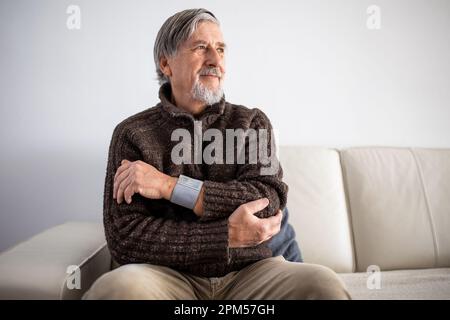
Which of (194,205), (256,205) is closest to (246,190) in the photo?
(256,205)

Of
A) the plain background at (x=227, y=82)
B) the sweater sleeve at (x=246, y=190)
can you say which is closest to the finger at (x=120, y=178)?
the sweater sleeve at (x=246, y=190)

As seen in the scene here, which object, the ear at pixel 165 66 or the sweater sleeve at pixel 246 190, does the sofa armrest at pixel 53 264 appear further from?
the ear at pixel 165 66

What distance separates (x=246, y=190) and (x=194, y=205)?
16cm

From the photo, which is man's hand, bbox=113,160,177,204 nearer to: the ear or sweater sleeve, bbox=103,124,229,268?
sweater sleeve, bbox=103,124,229,268

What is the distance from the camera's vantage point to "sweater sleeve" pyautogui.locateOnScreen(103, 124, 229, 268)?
3.12 ft

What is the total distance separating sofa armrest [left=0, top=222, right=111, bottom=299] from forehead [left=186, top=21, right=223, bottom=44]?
780mm

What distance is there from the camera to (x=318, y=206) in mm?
1516

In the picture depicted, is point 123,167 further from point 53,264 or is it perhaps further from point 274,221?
point 274,221

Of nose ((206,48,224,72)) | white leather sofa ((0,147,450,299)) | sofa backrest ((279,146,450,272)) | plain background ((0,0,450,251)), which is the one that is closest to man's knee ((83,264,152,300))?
white leather sofa ((0,147,450,299))

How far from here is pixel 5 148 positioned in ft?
5.43

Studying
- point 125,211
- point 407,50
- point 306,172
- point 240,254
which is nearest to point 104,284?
point 125,211

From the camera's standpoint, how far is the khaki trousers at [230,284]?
0.80 m

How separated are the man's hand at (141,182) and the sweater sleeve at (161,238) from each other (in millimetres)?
44

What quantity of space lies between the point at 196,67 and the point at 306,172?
689 mm
